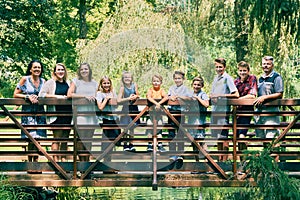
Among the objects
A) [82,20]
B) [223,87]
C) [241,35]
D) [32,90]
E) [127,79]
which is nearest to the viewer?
[223,87]

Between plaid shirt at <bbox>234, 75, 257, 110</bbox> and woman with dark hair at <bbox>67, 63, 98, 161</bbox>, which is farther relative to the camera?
plaid shirt at <bbox>234, 75, 257, 110</bbox>

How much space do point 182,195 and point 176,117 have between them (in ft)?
16.4

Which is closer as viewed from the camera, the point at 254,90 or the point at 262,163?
the point at 262,163

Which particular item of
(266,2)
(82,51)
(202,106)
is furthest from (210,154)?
(82,51)

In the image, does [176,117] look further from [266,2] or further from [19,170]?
[266,2]

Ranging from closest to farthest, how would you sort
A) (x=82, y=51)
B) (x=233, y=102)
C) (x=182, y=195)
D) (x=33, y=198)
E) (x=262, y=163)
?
(x=262, y=163) < (x=233, y=102) < (x=33, y=198) < (x=182, y=195) < (x=82, y=51)

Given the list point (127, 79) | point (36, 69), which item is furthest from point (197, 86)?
point (36, 69)

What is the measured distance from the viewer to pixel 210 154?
375 inches

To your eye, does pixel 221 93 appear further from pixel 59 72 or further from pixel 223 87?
pixel 59 72

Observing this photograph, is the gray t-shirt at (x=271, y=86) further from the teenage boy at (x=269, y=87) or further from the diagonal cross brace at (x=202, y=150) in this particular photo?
the diagonal cross brace at (x=202, y=150)

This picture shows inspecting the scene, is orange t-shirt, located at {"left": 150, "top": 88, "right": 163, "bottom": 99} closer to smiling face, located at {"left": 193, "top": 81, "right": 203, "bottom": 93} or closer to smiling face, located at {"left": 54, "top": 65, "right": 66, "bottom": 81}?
smiling face, located at {"left": 193, "top": 81, "right": 203, "bottom": 93}

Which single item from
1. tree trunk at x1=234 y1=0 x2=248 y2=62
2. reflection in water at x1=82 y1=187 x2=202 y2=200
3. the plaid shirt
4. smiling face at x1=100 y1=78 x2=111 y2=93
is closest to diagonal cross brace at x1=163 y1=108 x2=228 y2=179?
the plaid shirt

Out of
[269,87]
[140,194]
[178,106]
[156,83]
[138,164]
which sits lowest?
[140,194]

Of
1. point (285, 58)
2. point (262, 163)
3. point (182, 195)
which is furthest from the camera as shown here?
point (285, 58)
